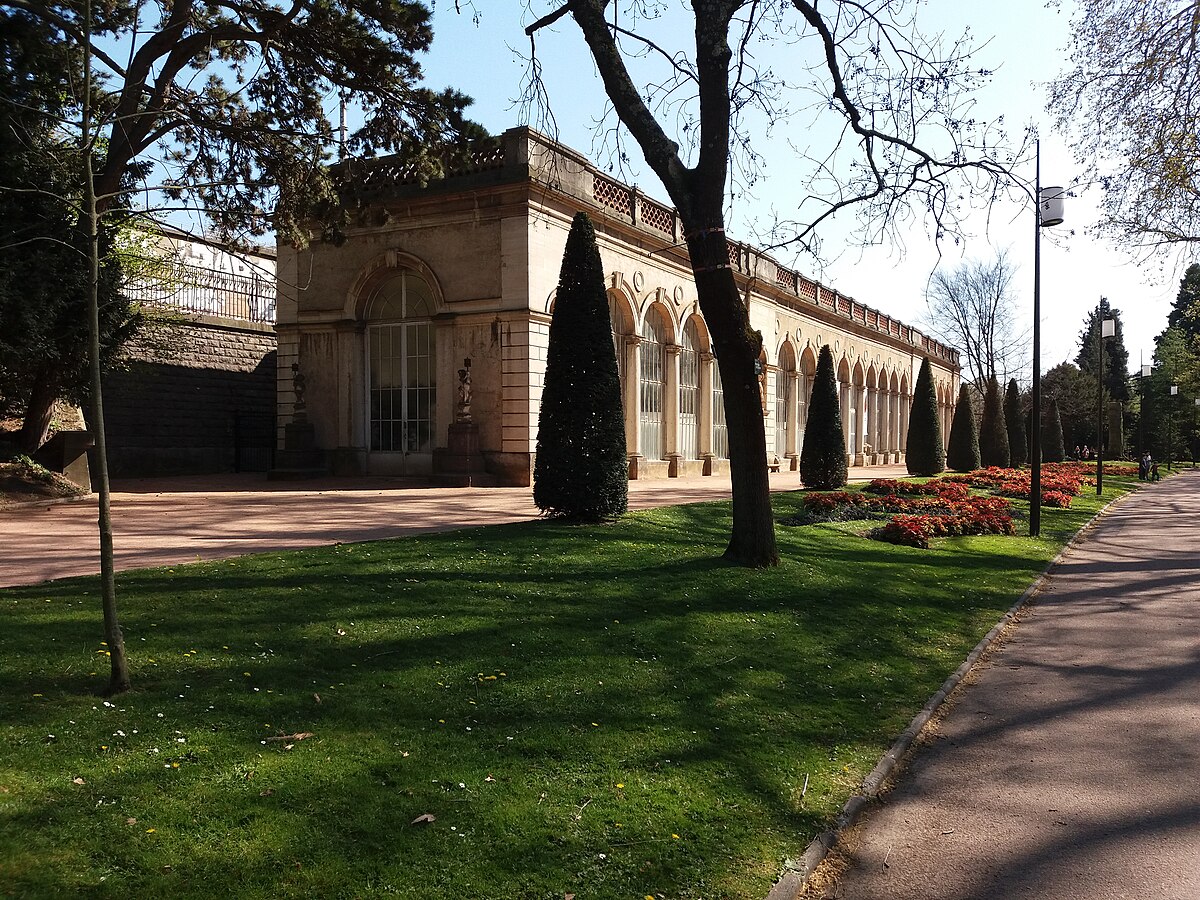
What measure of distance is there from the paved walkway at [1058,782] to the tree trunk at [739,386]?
115 inches

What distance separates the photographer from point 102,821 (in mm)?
3500

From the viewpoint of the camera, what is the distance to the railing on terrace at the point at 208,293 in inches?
950

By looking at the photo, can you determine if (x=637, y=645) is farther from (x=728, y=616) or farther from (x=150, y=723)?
(x=150, y=723)

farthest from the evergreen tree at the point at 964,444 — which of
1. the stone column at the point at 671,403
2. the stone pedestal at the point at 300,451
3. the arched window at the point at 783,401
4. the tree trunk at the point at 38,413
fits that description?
the tree trunk at the point at 38,413

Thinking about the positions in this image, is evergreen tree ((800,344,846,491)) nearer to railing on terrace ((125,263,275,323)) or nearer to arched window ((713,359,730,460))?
arched window ((713,359,730,460))

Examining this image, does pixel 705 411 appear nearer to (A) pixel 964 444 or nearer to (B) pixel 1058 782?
(A) pixel 964 444

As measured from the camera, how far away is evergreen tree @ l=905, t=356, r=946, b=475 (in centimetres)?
3025

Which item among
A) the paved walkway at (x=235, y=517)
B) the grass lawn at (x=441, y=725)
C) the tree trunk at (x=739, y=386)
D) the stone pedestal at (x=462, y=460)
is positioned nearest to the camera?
the grass lawn at (x=441, y=725)

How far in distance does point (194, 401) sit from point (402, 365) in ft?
21.9

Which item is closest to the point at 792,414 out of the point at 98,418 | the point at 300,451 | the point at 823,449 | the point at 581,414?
the point at 823,449

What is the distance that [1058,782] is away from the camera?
507cm

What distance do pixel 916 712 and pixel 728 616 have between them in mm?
2115

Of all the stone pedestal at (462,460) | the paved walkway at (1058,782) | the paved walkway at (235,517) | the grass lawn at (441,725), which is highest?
the stone pedestal at (462,460)

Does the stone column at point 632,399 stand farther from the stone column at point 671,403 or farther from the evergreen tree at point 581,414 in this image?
the evergreen tree at point 581,414
